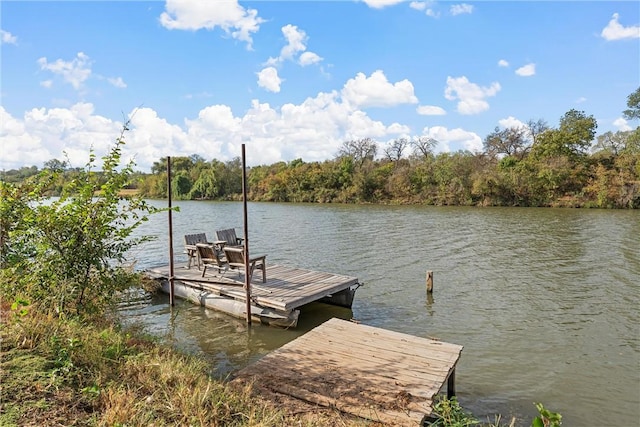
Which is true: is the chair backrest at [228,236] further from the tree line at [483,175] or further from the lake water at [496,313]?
the tree line at [483,175]

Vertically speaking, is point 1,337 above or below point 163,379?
above

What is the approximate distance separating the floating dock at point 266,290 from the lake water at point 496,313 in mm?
261

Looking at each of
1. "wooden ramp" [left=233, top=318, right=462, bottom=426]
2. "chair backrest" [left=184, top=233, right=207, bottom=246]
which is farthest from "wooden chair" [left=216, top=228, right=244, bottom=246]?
"wooden ramp" [left=233, top=318, right=462, bottom=426]

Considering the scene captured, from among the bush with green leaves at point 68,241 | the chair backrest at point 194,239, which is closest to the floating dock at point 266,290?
the chair backrest at point 194,239

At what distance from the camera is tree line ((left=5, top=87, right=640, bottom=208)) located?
128 ft

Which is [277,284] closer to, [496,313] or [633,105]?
[496,313]

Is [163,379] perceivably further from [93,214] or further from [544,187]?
[544,187]

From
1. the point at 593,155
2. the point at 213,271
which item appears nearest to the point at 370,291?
the point at 213,271

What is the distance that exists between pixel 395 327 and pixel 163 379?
5.85m

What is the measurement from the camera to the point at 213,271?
10562mm

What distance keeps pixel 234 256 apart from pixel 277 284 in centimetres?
120

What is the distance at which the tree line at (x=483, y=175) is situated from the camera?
38.9 metres

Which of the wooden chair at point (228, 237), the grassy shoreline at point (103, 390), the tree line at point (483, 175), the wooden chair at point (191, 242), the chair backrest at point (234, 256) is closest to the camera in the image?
the grassy shoreline at point (103, 390)

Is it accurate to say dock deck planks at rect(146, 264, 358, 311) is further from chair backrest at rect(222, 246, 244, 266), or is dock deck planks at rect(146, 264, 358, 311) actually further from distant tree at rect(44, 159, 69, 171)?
distant tree at rect(44, 159, 69, 171)
